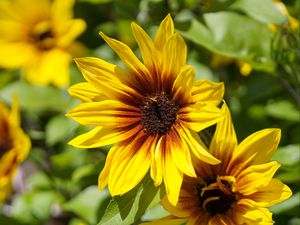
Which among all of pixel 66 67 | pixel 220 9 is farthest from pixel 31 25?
pixel 220 9

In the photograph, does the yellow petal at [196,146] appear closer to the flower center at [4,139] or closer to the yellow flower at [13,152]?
the yellow flower at [13,152]

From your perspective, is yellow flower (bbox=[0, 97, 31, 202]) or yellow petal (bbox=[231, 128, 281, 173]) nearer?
yellow petal (bbox=[231, 128, 281, 173])

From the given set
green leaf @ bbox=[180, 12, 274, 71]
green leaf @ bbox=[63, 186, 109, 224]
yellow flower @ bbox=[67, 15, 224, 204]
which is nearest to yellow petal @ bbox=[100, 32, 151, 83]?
yellow flower @ bbox=[67, 15, 224, 204]

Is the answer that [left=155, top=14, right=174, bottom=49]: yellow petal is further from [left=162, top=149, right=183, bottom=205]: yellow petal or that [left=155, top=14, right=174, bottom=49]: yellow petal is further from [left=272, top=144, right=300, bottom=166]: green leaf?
[left=272, top=144, right=300, bottom=166]: green leaf

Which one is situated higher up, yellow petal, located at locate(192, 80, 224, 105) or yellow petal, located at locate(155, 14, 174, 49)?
yellow petal, located at locate(155, 14, 174, 49)

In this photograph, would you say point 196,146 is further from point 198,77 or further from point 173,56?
point 198,77

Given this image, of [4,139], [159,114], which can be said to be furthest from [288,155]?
[4,139]

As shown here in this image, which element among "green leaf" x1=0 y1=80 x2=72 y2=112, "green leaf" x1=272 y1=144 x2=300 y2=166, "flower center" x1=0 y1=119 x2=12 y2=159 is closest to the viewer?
"green leaf" x1=272 y1=144 x2=300 y2=166
